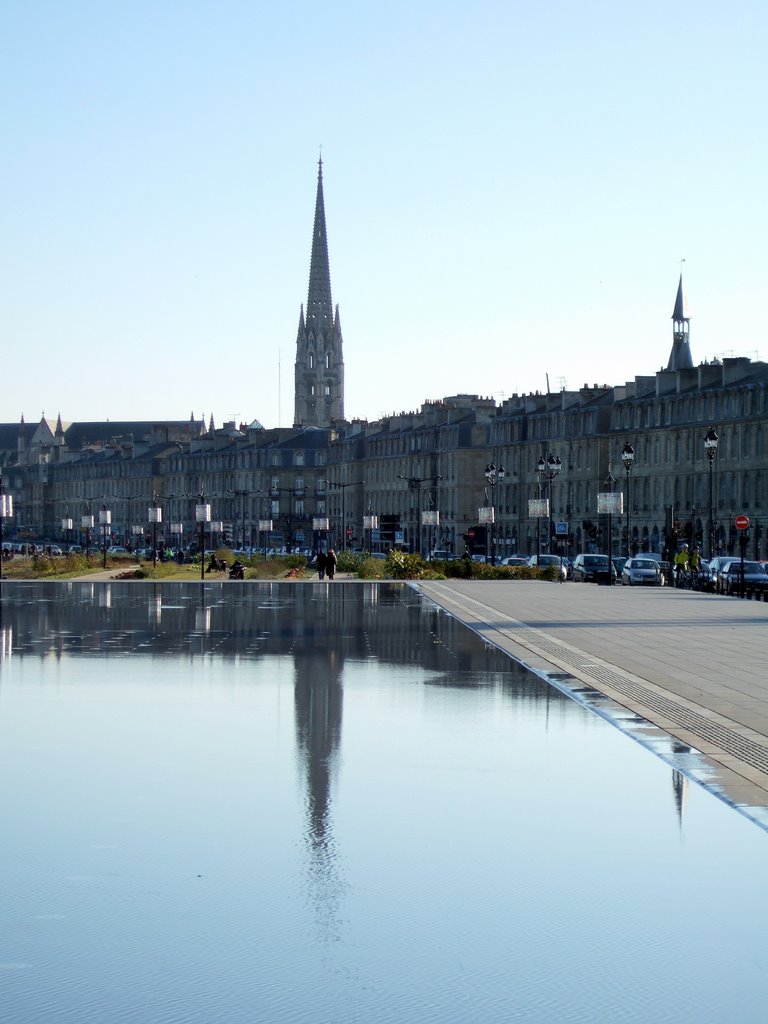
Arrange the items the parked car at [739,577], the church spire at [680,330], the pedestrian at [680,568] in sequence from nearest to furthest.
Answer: the parked car at [739,577] < the pedestrian at [680,568] < the church spire at [680,330]

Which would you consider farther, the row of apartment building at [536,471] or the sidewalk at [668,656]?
the row of apartment building at [536,471]

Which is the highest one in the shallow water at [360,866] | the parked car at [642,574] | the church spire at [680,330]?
the church spire at [680,330]

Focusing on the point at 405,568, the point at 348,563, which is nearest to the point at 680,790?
the point at 405,568

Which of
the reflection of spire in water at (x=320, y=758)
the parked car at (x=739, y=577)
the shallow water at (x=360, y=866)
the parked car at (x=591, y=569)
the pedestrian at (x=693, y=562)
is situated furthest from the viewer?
the parked car at (x=591, y=569)

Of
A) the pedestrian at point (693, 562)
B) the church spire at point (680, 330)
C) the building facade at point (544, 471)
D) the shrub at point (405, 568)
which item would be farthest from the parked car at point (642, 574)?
the church spire at point (680, 330)

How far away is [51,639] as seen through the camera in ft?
92.6

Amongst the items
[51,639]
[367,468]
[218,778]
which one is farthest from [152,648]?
[367,468]

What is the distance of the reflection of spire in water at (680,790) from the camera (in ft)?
36.4

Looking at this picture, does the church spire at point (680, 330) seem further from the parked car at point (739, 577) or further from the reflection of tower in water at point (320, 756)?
the reflection of tower in water at point (320, 756)

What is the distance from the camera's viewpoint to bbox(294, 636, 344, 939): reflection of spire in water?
28.4ft

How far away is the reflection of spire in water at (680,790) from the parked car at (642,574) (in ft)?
176

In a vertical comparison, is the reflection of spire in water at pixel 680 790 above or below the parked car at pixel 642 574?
below

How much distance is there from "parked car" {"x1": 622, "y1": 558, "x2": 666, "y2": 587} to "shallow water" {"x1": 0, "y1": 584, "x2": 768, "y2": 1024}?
48082mm

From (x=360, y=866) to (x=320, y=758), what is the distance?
4.16 m
